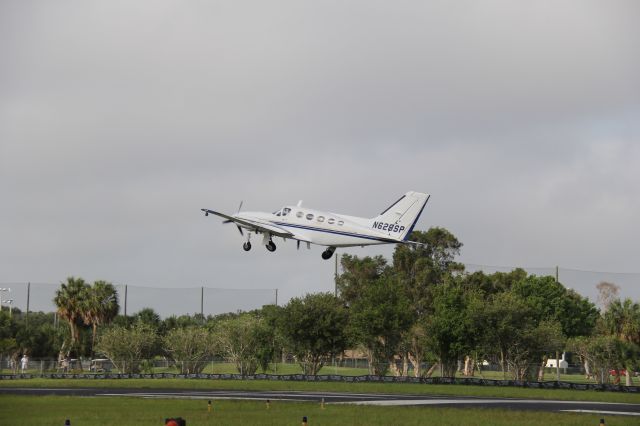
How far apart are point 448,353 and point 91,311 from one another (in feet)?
167

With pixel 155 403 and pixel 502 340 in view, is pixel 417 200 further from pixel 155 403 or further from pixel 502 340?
pixel 502 340

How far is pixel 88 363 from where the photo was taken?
391ft

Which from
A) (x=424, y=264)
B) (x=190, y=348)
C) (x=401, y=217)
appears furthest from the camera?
(x=424, y=264)

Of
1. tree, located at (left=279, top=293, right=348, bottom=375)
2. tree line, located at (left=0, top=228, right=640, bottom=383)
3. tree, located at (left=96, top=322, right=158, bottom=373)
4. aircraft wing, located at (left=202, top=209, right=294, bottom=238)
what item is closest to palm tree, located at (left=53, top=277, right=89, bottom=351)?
tree line, located at (left=0, top=228, right=640, bottom=383)

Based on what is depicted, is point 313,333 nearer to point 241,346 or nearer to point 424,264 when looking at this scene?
point 241,346

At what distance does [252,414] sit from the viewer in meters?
47.8

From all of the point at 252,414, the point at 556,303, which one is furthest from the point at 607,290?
the point at 252,414

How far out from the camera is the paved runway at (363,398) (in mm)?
55625

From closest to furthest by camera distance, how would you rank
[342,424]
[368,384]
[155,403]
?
[342,424], [155,403], [368,384]

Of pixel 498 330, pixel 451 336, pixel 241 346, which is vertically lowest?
pixel 241 346

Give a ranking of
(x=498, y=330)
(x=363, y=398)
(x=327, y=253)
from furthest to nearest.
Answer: (x=498, y=330) → (x=363, y=398) → (x=327, y=253)

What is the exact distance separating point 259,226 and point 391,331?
39.8 meters

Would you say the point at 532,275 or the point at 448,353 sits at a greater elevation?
the point at 532,275

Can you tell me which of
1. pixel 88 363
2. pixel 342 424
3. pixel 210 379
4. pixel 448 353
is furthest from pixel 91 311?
pixel 342 424
